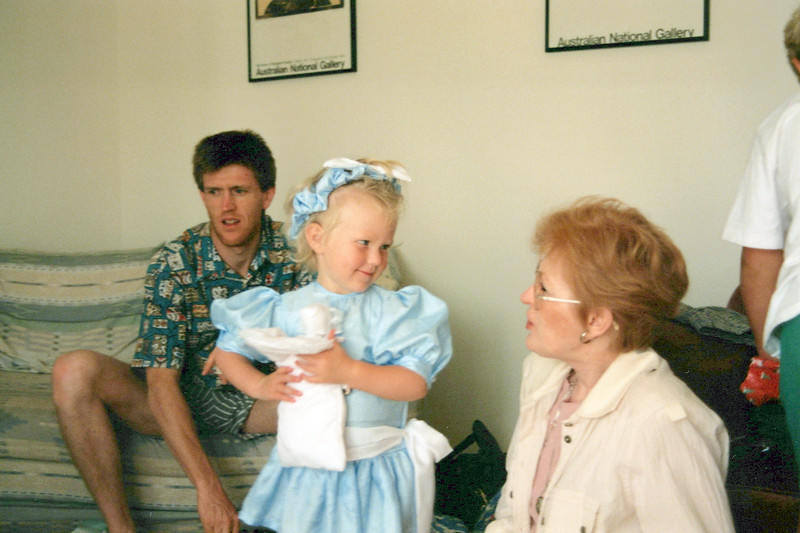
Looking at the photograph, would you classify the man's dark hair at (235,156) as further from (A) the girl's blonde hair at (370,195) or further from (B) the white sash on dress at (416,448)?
(B) the white sash on dress at (416,448)

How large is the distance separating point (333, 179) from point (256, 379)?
1.52 feet

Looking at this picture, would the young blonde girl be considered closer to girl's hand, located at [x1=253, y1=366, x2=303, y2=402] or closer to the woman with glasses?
girl's hand, located at [x1=253, y1=366, x2=303, y2=402]

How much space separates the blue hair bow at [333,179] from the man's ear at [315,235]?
0.03 metres

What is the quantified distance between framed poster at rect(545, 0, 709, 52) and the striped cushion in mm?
1794

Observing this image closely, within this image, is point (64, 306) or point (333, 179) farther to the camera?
point (64, 306)

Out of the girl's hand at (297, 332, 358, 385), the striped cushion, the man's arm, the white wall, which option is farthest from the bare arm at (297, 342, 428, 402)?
the striped cushion

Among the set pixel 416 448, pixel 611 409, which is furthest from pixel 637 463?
pixel 416 448

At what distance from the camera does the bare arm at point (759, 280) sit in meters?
1.49

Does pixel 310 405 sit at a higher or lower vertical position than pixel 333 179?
lower

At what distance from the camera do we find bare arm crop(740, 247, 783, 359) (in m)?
1.49

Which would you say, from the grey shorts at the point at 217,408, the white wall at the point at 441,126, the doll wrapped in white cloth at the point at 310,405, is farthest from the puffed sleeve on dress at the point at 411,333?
the white wall at the point at 441,126

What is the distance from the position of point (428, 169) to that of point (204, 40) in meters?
1.27

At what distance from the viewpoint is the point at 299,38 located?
296cm

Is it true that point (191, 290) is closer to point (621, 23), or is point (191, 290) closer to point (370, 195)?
point (370, 195)
